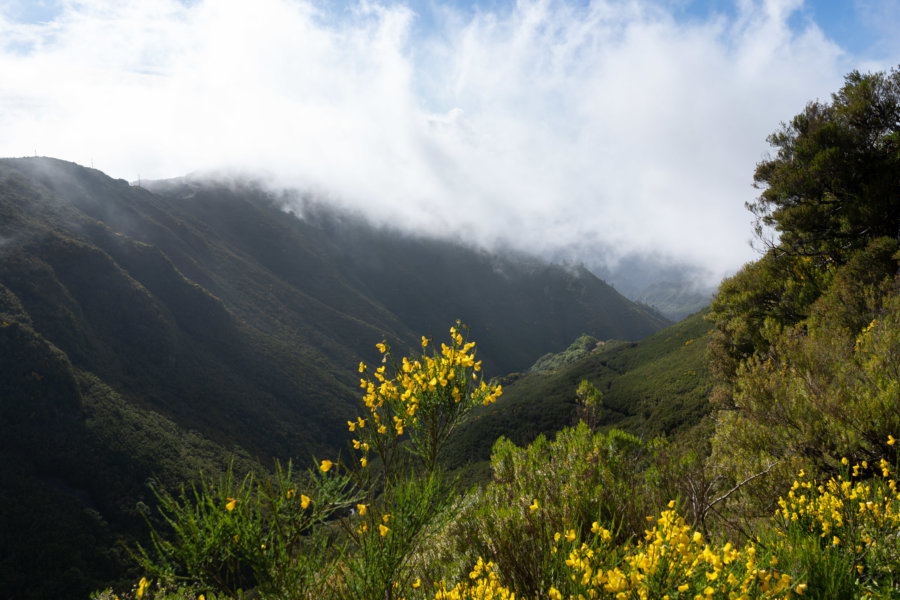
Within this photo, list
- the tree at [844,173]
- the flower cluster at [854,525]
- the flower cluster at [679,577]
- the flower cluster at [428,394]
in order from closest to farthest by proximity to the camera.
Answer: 1. the flower cluster at [679,577]
2. the flower cluster at [854,525]
3. the flower cluster at [428,394]
4. the tree at [844,173]

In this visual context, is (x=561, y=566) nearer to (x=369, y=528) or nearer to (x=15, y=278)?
(x=369, y=528)

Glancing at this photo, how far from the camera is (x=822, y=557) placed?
9.21ft

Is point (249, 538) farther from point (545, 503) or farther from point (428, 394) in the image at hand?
point (545, 503)

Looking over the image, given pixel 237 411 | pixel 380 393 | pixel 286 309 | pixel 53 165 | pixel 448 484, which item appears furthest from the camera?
pixel 286 309

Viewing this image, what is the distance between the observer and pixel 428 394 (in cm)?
455

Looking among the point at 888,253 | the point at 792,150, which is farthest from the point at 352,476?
the point at 792,150

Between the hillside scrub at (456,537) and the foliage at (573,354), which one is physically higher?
the hillside scrub at (456,537)

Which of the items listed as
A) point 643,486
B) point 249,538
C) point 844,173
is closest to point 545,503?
point 643,486

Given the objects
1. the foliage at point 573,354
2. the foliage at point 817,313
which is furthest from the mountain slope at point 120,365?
the foliage at point 573,354

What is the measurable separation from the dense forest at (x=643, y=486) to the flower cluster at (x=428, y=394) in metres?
0.02

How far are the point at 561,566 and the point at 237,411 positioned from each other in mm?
112649

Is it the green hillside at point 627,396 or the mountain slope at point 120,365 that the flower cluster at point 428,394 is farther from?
the green hillside at point 627,396

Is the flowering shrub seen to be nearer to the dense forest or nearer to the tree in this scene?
the dense forest

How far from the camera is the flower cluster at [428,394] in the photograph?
4418mm
